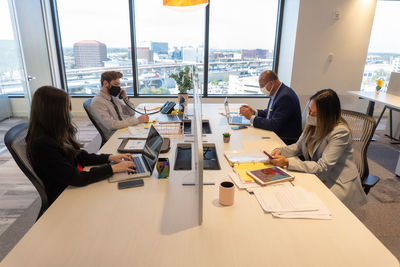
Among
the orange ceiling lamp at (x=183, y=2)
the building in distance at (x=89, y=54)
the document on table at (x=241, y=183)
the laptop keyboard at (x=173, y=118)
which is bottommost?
the document on table at (x=241, y=183)

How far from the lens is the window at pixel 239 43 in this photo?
5.01 m

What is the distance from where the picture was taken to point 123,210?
130cm

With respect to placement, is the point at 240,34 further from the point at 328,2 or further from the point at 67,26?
the point at 67,26

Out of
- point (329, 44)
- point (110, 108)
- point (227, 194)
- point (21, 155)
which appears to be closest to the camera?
point (227, 194)

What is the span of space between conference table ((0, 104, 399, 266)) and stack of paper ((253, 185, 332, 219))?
0.04 meters

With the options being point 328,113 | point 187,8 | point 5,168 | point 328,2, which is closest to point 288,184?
point 328,113

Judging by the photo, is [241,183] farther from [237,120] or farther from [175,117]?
[175,117]

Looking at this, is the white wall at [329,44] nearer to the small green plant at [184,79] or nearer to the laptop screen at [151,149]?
the small green plant at [184,79]

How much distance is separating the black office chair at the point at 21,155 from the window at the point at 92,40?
12.9 ft

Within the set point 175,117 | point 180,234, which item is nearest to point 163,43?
point 175,117

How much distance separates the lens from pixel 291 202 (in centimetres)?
137

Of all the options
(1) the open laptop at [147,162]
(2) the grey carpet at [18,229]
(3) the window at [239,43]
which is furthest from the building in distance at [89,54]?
(1) the open laptop at [147,162]

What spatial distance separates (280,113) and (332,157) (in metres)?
0.97

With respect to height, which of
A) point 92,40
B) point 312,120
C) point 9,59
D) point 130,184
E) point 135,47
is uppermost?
point 92,40
